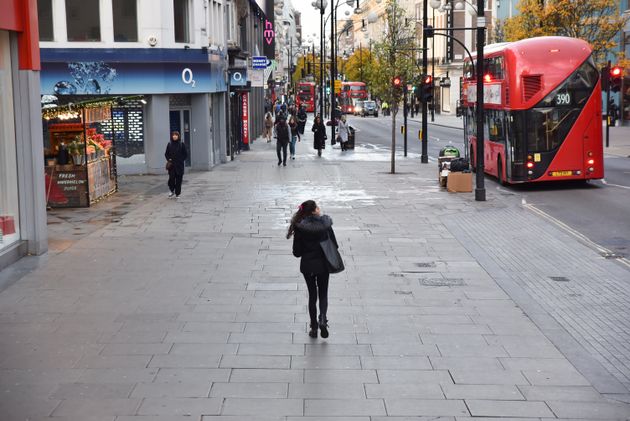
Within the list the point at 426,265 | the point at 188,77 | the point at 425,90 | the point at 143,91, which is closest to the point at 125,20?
the point at 143,91

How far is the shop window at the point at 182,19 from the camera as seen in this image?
33375mm

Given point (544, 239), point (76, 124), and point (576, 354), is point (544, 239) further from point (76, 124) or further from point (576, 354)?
point (76, 124)

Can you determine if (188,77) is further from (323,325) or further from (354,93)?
(354,93)

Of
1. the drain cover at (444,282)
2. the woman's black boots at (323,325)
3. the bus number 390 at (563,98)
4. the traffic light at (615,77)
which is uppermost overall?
the traffic light at (615,77)

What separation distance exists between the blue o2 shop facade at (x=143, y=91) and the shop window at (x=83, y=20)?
0.49 meters

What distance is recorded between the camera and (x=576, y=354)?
33.6ft

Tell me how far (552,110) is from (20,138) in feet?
50.3

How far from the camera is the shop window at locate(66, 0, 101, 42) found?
1208 inches

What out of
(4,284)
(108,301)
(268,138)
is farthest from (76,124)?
(268,138)

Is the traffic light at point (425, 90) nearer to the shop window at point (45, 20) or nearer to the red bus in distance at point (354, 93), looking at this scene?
the shop window at point (45, 20)

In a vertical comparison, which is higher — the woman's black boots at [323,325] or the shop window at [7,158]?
the shop window at [7,158]

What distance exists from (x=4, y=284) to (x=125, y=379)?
5.61 meters

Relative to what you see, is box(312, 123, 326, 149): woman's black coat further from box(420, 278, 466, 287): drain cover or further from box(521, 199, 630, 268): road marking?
box(420, 278, 466, 287): drain cover

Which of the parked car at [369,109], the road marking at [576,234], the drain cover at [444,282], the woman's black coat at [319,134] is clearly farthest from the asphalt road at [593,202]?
the parked car at [369,109]
